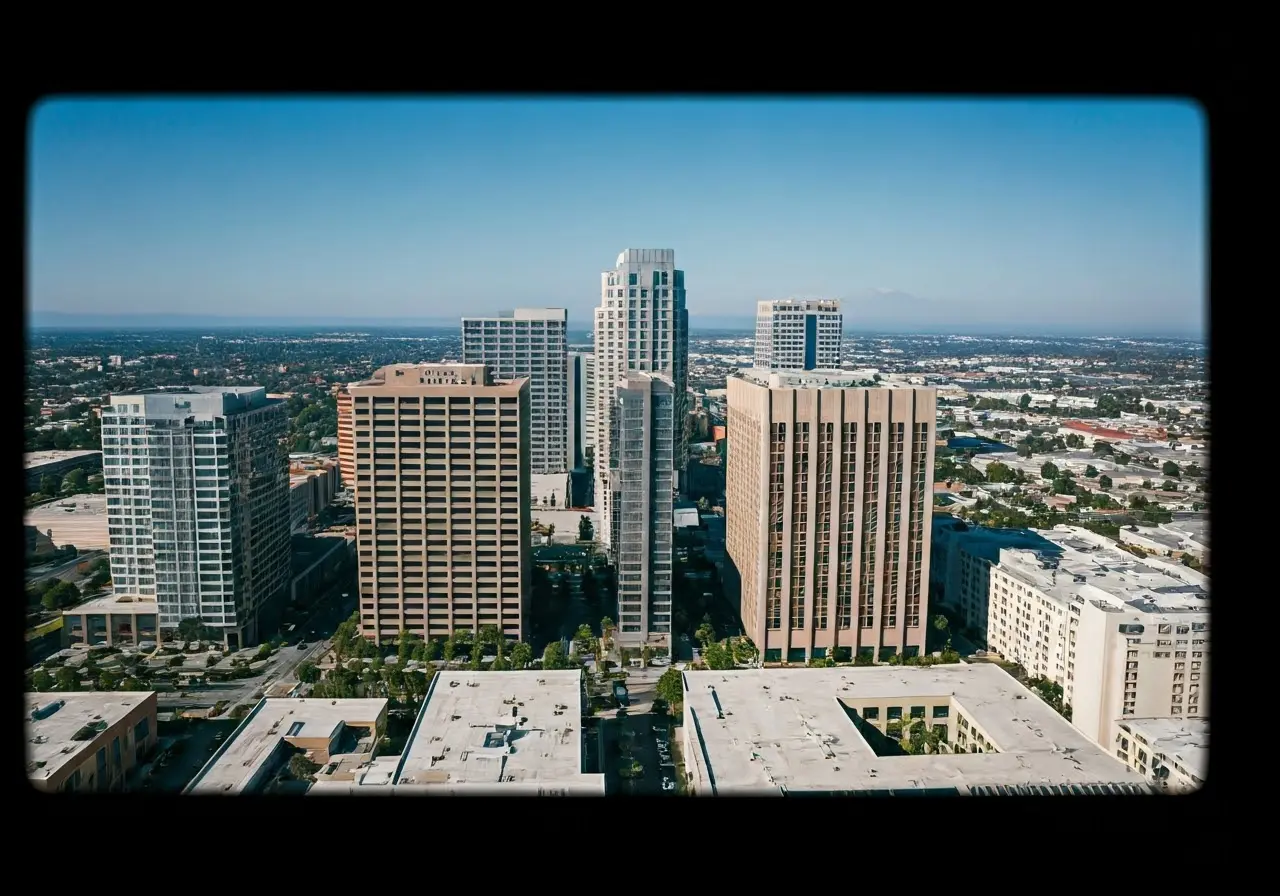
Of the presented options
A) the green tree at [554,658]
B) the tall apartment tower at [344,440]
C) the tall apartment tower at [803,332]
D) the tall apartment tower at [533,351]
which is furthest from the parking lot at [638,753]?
the tall apartment tower at [803,332]

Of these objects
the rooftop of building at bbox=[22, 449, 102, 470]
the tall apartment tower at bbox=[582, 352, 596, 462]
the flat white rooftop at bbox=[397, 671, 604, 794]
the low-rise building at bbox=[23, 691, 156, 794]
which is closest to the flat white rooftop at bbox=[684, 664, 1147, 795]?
the flat white rooftop at bbox=[397, 671, 604, 794]

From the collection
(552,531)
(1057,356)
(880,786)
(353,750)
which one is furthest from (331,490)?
(1057,356)

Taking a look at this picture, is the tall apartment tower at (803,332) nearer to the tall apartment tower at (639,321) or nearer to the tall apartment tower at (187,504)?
the tall apartment tower at (639,321)

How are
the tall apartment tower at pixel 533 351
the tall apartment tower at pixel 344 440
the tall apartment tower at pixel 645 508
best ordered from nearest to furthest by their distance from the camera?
the tall apartment tower at pixel 645 508 → the tall apartment tower at pixel 344 440 → the tall apartment tower at pixel 533 351

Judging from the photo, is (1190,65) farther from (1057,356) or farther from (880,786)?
(1057,356)

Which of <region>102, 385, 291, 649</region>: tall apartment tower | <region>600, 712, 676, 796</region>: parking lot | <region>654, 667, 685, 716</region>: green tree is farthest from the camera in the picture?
<region>102, 385, 291, 649</region>: tall apartment tower

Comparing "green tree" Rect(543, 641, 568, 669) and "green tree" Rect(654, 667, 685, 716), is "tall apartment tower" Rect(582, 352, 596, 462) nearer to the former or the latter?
"green tree" Rect(543, 641, 568, 669)

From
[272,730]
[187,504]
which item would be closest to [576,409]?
[187,504]
